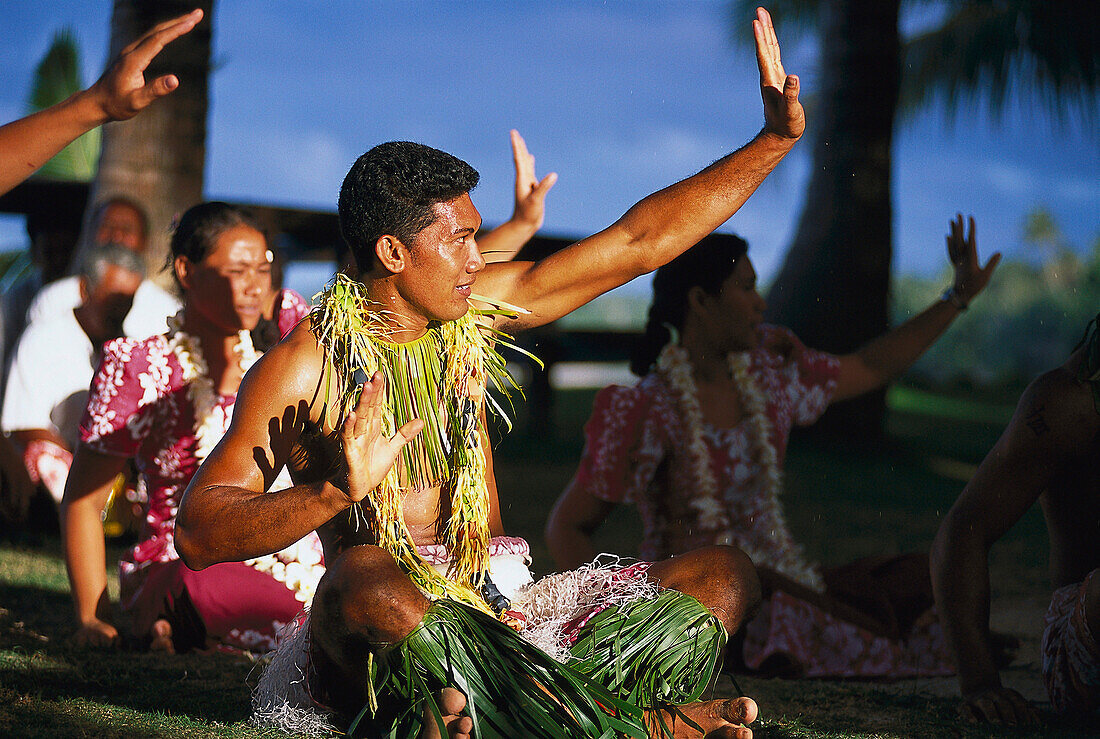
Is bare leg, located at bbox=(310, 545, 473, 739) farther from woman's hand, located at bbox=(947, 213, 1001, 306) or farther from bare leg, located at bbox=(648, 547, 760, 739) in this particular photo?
woman's hand, located at bbox=(947, 213, 1001, 306)

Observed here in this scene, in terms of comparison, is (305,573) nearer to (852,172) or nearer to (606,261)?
(606,261)

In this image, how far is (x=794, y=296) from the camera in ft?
33.3

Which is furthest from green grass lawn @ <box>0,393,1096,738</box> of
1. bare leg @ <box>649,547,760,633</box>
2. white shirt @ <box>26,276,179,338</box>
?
white shirt @ <box>26,276,179,338</box>

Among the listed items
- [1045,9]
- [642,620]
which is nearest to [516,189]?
[642,620]

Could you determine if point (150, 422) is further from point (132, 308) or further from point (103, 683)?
point (132, 308)

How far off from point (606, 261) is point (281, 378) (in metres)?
0.85

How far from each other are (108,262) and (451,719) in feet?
12.1

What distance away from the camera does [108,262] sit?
16.6 ft

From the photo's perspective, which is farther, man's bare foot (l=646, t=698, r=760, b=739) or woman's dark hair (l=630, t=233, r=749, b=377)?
woman's dark hair (l=630, t=233, r=749, b=377)

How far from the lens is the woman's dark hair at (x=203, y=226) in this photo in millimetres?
3600

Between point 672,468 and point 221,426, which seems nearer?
point 221,426

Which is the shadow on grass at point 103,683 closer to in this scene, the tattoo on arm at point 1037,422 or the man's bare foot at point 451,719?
the man's bare foot at point 451,719

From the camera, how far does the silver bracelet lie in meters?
3.67

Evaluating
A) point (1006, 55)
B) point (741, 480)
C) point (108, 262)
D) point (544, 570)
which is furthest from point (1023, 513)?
point (1006, 55)
